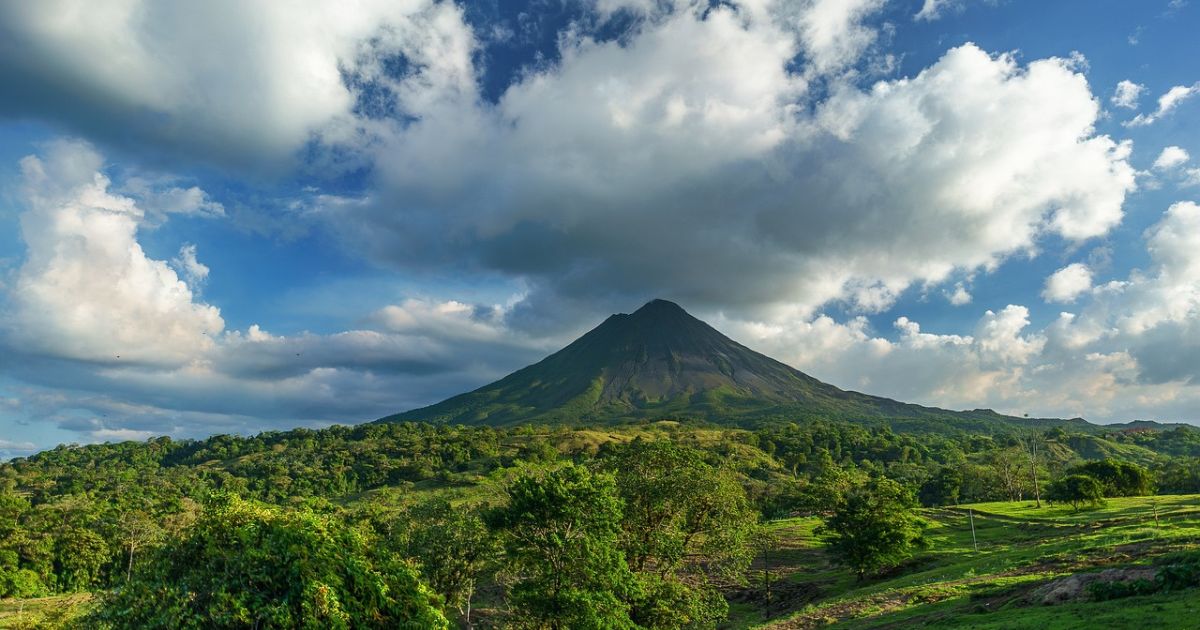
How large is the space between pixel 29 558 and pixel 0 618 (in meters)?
34.9

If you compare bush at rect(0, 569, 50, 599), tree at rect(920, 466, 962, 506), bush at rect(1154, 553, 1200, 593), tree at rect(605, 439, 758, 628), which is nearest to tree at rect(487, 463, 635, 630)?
tree at rect(605, 439, 758, 628)

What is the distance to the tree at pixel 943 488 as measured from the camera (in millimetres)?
106625

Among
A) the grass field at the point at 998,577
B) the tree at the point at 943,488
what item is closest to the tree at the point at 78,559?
the grass field at the point at 998,577

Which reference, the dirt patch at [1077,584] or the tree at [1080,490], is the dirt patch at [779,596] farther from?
the tree at [1080,490]

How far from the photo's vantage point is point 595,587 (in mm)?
25703

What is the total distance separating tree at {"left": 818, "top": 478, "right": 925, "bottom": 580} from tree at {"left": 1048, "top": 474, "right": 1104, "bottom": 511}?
98.8 ft

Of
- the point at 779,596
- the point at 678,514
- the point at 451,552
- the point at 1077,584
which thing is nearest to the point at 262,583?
the point at 678,514

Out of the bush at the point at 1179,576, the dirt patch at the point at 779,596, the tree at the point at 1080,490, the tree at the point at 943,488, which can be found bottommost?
the dirt patch at the point at 779,596

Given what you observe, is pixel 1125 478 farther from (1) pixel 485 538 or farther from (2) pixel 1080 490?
(1) pixel 485 538

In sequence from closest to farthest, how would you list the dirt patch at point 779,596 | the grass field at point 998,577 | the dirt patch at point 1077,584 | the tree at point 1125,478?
the grass field at point 998,577 < the dirt patch at point 1077,584 < the dirt patch at point 779,596 < the tree at point 1125,478

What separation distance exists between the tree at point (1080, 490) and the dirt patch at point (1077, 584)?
55874 millimetres

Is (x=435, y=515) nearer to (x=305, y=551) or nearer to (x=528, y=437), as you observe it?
(x=305, y=551)

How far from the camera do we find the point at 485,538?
4462 cm

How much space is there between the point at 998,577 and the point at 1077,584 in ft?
→ 34.2
